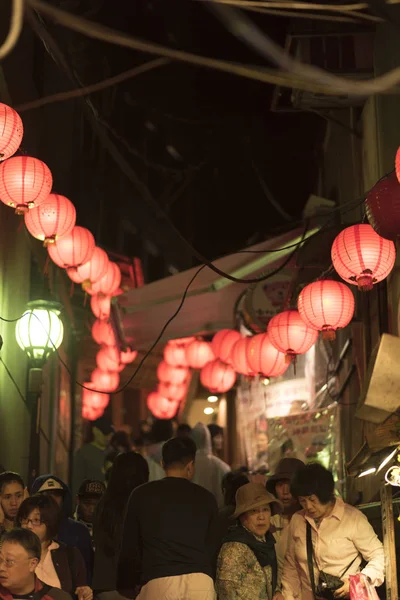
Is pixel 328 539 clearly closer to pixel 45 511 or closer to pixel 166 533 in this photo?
pixel 166 533

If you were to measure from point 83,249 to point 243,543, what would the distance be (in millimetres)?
7319

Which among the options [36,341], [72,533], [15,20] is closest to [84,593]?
[72,533]

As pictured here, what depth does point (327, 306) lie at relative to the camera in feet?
37.9

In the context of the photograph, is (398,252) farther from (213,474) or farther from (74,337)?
(74,337)

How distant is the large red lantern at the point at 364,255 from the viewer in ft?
33.0

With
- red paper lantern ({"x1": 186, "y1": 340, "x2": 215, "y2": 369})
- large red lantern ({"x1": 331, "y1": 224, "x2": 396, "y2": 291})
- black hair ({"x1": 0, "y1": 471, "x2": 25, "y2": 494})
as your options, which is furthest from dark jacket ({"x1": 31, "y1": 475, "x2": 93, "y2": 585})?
red paper lantern ({"x1": 186, "y1": 340, "x2": 215, "y2": 369})

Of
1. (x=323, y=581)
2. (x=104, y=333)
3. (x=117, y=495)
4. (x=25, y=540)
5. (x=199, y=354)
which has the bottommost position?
(x=323, y=581)

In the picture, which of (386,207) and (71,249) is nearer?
(386,207)

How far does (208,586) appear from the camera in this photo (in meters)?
7.34

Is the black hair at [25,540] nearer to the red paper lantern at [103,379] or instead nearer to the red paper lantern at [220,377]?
the red paper lantern at [220,377]

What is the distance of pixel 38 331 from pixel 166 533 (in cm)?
591

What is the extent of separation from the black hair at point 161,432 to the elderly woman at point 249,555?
28.6 ft

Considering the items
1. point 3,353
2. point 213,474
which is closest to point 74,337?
point 3,353

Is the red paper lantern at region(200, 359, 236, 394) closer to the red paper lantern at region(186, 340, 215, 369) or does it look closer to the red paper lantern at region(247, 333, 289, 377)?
the red paper lantern at region(186, 340, 215, 369)
